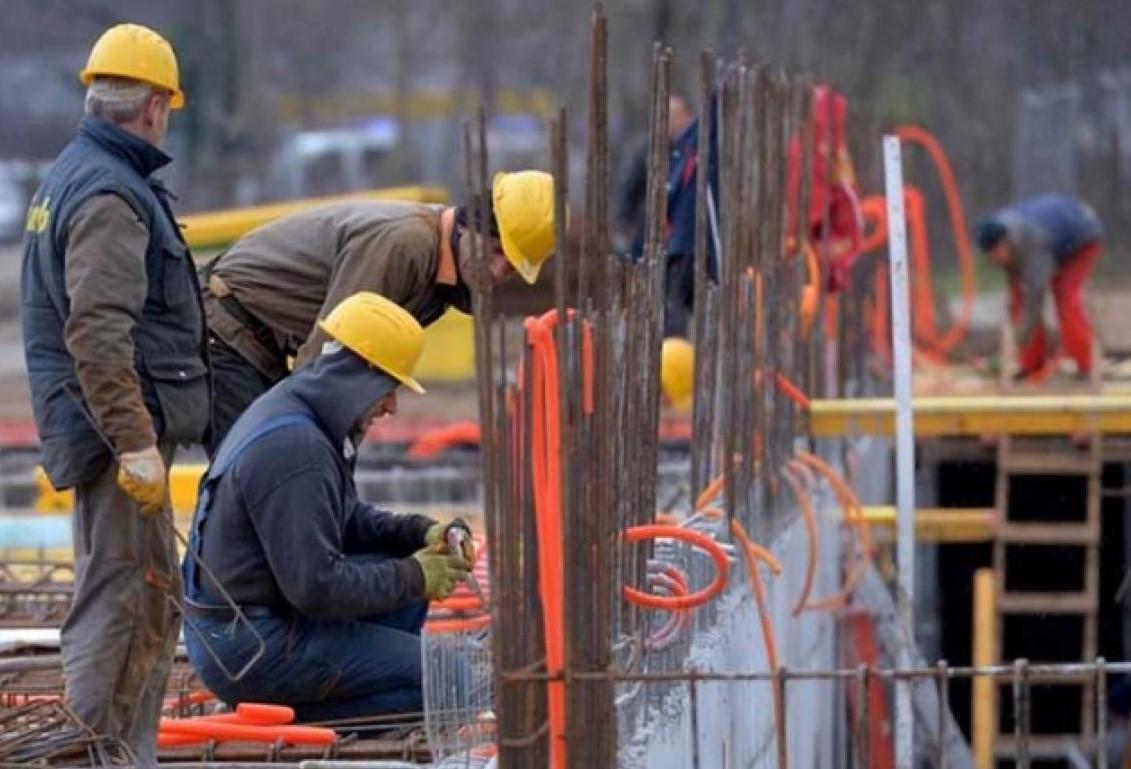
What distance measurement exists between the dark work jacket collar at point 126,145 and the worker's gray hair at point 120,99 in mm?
27

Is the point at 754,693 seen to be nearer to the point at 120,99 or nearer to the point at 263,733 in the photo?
the point at 263,733

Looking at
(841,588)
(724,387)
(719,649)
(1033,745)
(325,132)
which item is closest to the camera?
(719,649)

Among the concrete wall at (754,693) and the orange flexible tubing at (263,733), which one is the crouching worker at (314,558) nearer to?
the orange flexible tubing at (263,733)

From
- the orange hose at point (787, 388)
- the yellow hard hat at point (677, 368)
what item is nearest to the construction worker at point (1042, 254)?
the yellow hard hat at point (677, 368)

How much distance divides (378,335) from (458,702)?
96 cm

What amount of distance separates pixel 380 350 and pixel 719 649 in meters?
1.49

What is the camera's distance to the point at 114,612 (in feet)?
22.9

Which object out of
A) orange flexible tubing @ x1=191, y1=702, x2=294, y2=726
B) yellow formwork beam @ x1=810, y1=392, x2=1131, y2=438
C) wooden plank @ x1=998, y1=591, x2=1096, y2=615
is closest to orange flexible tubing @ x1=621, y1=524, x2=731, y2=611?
orange flexible tubing @ x1=191, y1=702, x2=294, y2=726

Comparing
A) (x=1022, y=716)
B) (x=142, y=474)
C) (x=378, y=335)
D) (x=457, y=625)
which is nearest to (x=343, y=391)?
(x=378, y=335)

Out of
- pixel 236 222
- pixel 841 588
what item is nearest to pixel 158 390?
pixel 841 588

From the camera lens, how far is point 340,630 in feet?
24.1

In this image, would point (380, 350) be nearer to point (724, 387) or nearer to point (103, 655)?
point (103, 655)

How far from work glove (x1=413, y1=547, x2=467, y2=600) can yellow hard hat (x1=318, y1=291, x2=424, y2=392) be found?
45 cm

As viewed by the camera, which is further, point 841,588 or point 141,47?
point 841,588
